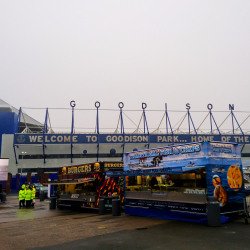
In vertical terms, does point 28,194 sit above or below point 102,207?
above

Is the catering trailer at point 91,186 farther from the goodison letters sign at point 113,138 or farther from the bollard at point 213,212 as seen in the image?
the goodison letters sign at point 113,138

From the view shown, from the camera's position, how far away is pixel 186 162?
11727mm

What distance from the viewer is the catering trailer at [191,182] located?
10875mm

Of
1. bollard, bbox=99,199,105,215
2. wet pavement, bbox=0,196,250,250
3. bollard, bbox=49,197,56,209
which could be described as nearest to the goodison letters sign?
bollard, bbox=49,197,56,209

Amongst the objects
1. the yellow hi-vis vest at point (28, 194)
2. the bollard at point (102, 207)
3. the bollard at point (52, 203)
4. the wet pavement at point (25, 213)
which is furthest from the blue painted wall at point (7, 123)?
the bollard at point (102, 207)

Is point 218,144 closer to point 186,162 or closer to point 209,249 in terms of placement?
point 186,162

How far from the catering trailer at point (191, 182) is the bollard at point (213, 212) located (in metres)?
0.50

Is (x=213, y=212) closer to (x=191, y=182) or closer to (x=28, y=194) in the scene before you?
(x=191, y=182)

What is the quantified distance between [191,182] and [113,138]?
3419cm

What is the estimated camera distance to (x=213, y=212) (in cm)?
985

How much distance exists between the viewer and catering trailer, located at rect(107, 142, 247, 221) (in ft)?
35.7

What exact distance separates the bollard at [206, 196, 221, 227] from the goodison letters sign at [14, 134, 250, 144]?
35282mm

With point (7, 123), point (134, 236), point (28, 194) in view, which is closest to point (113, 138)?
point (7, 123)

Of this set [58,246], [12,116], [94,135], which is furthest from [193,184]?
[12,116]
